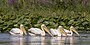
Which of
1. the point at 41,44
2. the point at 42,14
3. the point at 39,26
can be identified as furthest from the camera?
the point at 42,14

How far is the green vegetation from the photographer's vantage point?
25.7 m

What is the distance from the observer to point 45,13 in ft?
90.5

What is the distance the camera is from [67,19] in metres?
26.1

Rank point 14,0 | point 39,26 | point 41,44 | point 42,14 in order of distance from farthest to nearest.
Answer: point 14,0 → point 42,14 → point 39,26 → point 41,44

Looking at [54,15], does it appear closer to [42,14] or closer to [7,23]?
[42,14]

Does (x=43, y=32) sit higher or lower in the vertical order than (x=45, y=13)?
lower

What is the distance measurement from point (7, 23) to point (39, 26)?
166 centimetres

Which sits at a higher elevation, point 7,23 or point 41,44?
point 7,23

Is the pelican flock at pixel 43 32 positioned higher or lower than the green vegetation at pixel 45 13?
lower

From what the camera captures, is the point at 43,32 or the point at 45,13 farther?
the point at 45,13

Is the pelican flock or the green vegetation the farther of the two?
the green vegetation

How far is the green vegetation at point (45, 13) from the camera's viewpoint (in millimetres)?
25688

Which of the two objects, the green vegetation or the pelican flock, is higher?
the green vegetation

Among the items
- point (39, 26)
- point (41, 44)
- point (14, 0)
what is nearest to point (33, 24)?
point (39, 26)
